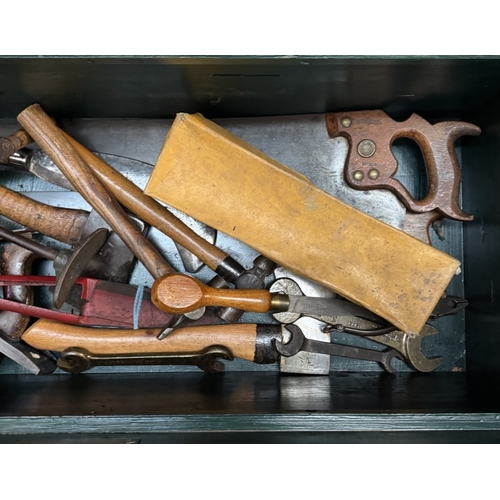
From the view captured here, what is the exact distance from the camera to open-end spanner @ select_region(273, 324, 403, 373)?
128 centimetres

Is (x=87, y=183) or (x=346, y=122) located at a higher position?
(x=346, y=122)

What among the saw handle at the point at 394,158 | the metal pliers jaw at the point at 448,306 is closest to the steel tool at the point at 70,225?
the saw handle at the point at 394,158

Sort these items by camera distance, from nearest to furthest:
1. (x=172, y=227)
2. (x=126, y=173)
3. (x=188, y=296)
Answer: (x=188, y=296) < (x=172, y=227) < (x=126, y=173)

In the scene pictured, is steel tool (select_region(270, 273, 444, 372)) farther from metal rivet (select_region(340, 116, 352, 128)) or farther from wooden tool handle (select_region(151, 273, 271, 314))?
metal rivet (select_region(340, 116, 352, 128))

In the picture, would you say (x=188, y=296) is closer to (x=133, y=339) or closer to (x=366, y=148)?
(x=133, y=339)

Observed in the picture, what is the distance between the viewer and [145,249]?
4.01 feet

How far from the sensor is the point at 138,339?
49.6 inches

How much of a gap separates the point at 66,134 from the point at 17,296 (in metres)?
0.38

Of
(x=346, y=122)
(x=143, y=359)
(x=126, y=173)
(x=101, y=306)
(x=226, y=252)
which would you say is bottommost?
(x=143, y=359)

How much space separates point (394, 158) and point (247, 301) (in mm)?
479

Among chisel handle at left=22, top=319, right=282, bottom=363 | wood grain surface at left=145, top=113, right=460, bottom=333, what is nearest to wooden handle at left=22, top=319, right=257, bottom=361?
chisel handle at left=22, top=319, right=282, bottom=363

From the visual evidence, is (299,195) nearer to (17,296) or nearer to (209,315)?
(209,315)

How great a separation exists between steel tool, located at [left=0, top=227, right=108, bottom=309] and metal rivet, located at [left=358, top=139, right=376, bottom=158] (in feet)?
1.98

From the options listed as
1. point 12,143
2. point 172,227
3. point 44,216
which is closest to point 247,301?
point 172,227
